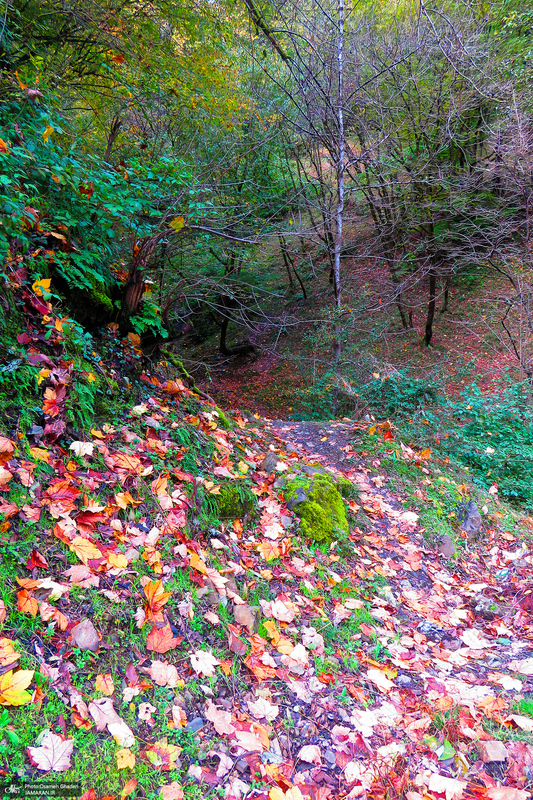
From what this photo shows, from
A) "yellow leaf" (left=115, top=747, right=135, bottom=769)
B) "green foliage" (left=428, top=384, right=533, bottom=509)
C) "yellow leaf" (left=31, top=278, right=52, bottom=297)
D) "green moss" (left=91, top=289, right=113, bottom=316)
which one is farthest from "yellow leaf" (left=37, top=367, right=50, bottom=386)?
"green foliage" (left=428, top=384, right=533, bottom=509)

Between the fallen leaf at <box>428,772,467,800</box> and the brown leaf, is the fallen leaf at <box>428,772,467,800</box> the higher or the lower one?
the lower one

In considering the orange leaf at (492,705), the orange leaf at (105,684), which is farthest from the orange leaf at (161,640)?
the orange leaf at (492,705)

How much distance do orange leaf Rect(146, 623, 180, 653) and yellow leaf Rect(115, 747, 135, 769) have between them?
0.46 metres

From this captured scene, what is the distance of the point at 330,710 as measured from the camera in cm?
218

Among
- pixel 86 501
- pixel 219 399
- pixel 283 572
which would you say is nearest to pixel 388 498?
pixel 283 572

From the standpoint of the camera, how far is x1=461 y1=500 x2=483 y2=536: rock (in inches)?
177

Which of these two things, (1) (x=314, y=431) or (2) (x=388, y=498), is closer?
(2) (x=388, y=498)

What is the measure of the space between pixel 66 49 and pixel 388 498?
6.78 m

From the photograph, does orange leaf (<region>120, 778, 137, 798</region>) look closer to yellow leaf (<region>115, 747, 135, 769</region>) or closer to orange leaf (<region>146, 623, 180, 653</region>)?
yellow leaf (<region>115, 747, 135, 769</region>)

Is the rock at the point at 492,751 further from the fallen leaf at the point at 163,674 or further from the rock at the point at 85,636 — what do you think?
the rock at the point at 85,636

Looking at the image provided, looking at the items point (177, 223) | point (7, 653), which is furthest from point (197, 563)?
point (177, 223)

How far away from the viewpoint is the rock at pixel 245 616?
248 cm

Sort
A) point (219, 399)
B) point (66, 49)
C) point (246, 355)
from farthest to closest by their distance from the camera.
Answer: point (246, 355) → point (219, 399) → point (66, 49)

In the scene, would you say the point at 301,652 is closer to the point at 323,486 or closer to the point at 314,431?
the point at 323,486
